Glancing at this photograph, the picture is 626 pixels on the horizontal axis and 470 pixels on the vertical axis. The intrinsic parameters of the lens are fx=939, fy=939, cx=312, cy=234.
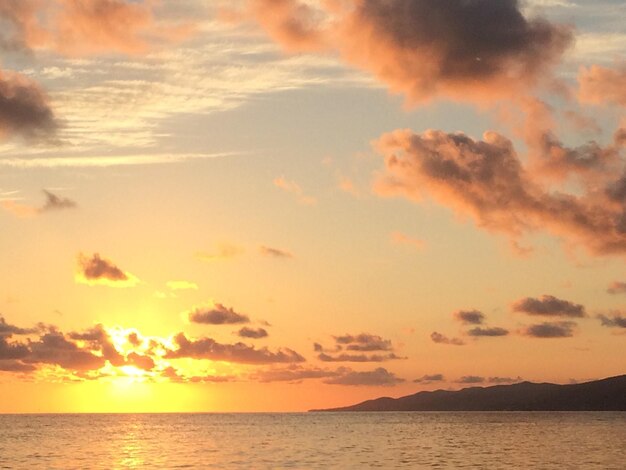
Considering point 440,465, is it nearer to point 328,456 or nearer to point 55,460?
point 328,456

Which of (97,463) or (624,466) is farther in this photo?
(97,463)

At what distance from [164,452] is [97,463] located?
27.0 meters

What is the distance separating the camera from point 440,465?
119750 millimetres

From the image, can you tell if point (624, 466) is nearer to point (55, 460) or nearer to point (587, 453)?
point (587, 453)

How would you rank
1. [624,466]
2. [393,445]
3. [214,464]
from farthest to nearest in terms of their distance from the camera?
[393,445] < [214,464] < [624,466]

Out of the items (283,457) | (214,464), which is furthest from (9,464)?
(283,457)

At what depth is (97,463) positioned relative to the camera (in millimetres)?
131000

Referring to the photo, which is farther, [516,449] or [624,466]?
[516,449]

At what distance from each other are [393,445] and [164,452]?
137ft

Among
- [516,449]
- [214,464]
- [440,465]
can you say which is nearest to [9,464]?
[214,464]

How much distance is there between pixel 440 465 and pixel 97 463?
157ft

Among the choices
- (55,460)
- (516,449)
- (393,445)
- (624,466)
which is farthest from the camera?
(393,445)

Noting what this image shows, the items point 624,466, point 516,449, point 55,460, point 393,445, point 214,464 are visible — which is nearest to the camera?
point 624,466

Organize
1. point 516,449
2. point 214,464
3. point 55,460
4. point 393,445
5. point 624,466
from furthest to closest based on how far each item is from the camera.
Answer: point 393,445 < point 516,449 < point 55,460 < point 214,464 < point 624,466
